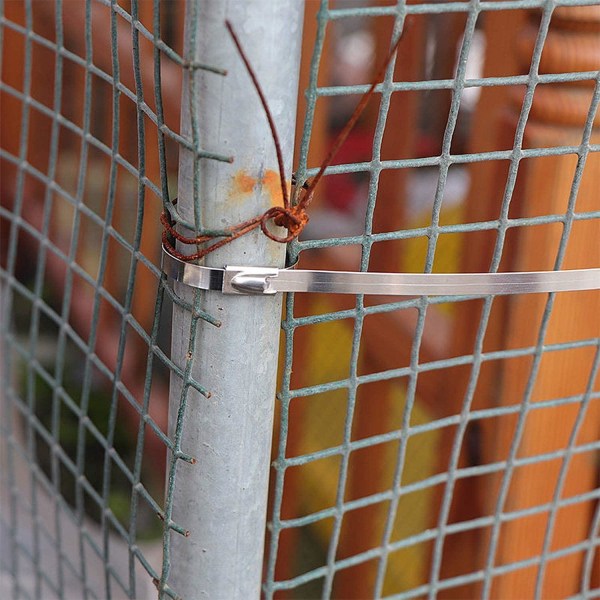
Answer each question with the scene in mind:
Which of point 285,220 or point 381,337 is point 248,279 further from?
point 381,337

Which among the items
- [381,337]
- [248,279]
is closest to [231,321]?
[248,279]

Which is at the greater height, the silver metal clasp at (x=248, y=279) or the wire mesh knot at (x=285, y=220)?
the wire mesh knot at (x=285, y=220)

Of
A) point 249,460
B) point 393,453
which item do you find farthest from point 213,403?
point 393,453

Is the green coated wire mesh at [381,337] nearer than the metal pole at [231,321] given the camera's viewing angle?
No

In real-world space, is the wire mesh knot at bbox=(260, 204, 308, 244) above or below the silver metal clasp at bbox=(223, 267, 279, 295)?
above

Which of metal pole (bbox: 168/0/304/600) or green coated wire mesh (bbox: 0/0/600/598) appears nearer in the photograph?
metal pole (bbox: 168/0/304/600)
